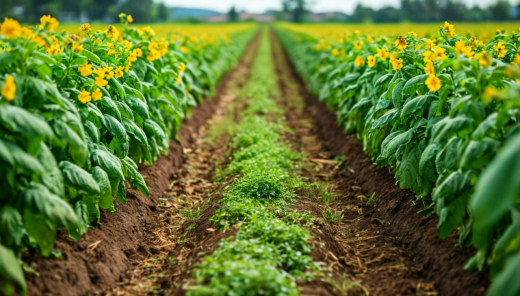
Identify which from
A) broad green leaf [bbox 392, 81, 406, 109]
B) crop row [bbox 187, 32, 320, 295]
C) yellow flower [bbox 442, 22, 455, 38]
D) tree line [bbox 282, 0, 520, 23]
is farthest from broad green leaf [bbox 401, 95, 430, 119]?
tree line [bbox 282, 0, 520, 23]

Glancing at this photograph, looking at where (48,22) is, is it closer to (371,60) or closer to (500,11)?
(371,60)

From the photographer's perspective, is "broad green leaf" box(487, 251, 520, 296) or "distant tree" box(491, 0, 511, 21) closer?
"broad green leaf" box(487, 251, 520, 296)

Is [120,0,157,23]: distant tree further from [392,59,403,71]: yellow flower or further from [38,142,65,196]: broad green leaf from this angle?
[38,142,65,196]: broad green leaf

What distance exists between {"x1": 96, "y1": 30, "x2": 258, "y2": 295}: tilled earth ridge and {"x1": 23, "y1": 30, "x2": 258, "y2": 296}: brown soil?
68 millimetres

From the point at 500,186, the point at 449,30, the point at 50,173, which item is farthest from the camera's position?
the point at 449,30

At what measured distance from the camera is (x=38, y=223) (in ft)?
9.01

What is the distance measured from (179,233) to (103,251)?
38.1 inches

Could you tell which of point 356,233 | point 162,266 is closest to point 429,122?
point 356,233

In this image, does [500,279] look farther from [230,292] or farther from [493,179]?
[230,292]

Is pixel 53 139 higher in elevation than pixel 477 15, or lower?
lower

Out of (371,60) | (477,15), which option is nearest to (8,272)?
(371,60)

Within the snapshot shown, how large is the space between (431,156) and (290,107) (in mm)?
6934

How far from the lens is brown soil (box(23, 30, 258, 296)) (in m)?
2.95

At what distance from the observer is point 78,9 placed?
7494 cm
